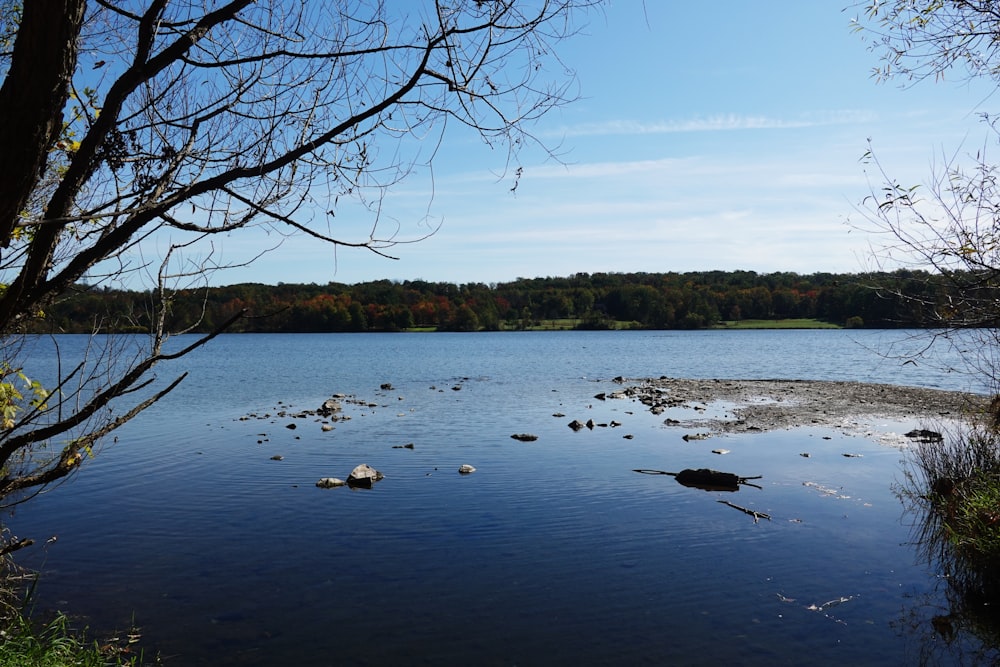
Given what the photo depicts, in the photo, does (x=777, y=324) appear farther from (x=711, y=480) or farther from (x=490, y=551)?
(x=490, y=551)

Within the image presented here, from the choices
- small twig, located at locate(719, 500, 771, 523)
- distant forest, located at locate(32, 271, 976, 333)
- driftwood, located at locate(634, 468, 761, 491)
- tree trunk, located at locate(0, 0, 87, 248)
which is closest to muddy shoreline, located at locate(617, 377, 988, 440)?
driftwood, located at locate(634, 468, 761, 491)

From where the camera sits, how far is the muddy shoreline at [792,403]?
2970cm

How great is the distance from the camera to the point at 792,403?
36.6 m

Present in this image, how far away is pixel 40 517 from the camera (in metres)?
16.9

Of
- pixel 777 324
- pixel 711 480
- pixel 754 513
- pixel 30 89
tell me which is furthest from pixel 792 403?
pixel 777 324

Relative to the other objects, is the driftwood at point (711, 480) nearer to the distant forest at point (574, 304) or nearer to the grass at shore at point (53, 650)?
the grass at shore at point (53, 650)

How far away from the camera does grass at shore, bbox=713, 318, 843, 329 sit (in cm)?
11927

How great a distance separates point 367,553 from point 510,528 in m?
3.27

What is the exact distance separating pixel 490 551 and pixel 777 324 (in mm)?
118423

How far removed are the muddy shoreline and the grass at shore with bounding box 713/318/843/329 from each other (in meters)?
76.6

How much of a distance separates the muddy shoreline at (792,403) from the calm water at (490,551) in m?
2.86

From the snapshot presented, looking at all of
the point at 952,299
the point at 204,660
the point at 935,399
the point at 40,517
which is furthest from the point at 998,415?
the point at 935,399

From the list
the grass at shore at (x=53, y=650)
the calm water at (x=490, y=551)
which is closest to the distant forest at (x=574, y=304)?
the calm water at (x=490, y=551)

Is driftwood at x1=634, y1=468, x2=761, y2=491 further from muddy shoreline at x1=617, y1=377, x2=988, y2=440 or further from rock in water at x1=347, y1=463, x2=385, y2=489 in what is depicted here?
muddy shoreline at x1=617, y1=377, x2=988, y2=440
